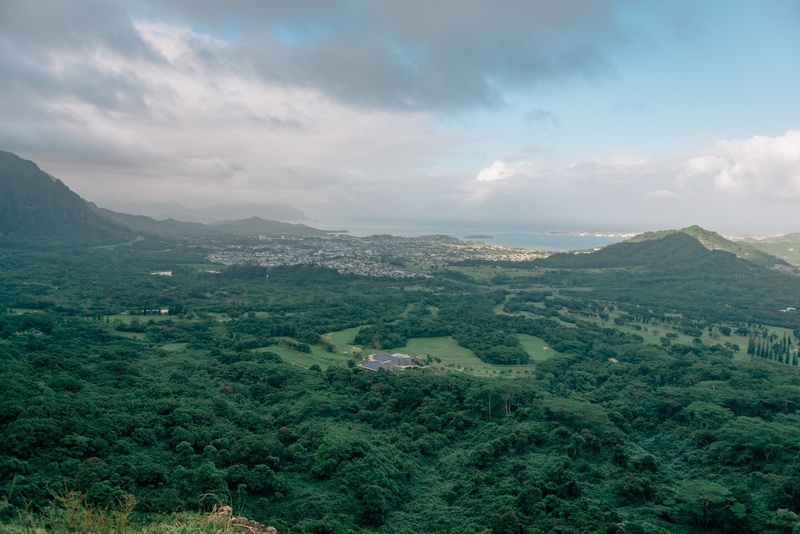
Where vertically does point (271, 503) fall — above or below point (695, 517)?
below

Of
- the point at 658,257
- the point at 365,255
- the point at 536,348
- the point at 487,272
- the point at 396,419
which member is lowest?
the point at 396,419

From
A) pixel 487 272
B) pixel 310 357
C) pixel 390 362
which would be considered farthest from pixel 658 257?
pixel 310 357

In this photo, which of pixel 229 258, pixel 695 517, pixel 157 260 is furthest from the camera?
pixel 229 258

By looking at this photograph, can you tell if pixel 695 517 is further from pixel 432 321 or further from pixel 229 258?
pixel 229 258

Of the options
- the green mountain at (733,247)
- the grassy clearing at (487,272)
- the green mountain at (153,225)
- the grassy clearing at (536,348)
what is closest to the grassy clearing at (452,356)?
the grassy clearing at (536,348)

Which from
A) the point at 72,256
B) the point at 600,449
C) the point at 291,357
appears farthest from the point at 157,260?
the point at 600,449

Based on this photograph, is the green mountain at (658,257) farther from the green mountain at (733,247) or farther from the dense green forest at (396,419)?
the dense green forest at (396,419)

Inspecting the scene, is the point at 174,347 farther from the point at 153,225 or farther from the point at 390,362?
the point at 153,225
